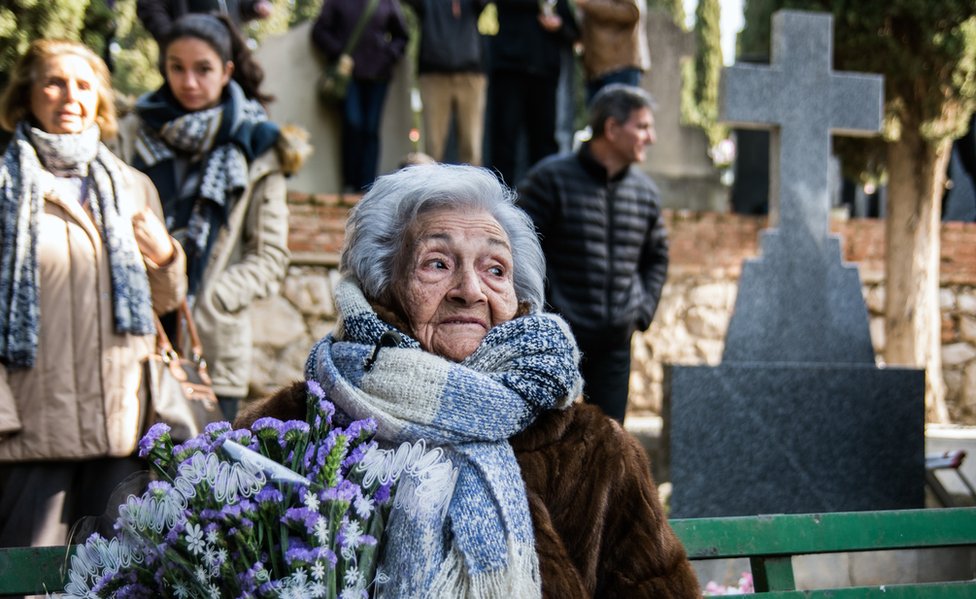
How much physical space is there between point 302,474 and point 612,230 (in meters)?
3.66

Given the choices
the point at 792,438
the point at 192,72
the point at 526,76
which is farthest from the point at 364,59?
the point at 792,438

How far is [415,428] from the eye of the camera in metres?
2.26

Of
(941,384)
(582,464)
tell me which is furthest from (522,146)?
(582,464)

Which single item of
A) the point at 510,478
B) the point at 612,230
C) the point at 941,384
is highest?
the point at 612,230

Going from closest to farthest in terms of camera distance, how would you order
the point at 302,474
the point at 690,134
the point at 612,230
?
1. the point at 302,474
2. the point at 612,230
3. the point at 690,134

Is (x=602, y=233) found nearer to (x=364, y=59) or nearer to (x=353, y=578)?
(x=364, y=59)

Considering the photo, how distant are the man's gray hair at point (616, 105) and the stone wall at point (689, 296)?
311 cm

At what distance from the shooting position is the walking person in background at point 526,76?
8.05m

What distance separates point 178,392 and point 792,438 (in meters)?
3.10

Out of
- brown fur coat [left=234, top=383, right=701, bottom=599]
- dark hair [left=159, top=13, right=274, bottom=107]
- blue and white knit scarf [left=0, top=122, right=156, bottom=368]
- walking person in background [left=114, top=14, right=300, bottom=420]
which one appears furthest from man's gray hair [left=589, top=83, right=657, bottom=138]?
brown fur coat [left=234, top=383, right=701, bottom=599]

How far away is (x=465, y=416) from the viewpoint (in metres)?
2.26

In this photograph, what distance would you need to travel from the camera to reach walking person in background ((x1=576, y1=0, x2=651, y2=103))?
796 centimetres

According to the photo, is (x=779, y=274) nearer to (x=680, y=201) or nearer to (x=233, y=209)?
(x=233, y=209)

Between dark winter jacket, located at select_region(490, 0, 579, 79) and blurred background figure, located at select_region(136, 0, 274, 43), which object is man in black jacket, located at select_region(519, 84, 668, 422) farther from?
dark winter jacket, located at select_region(490, 0, 579, 79)
